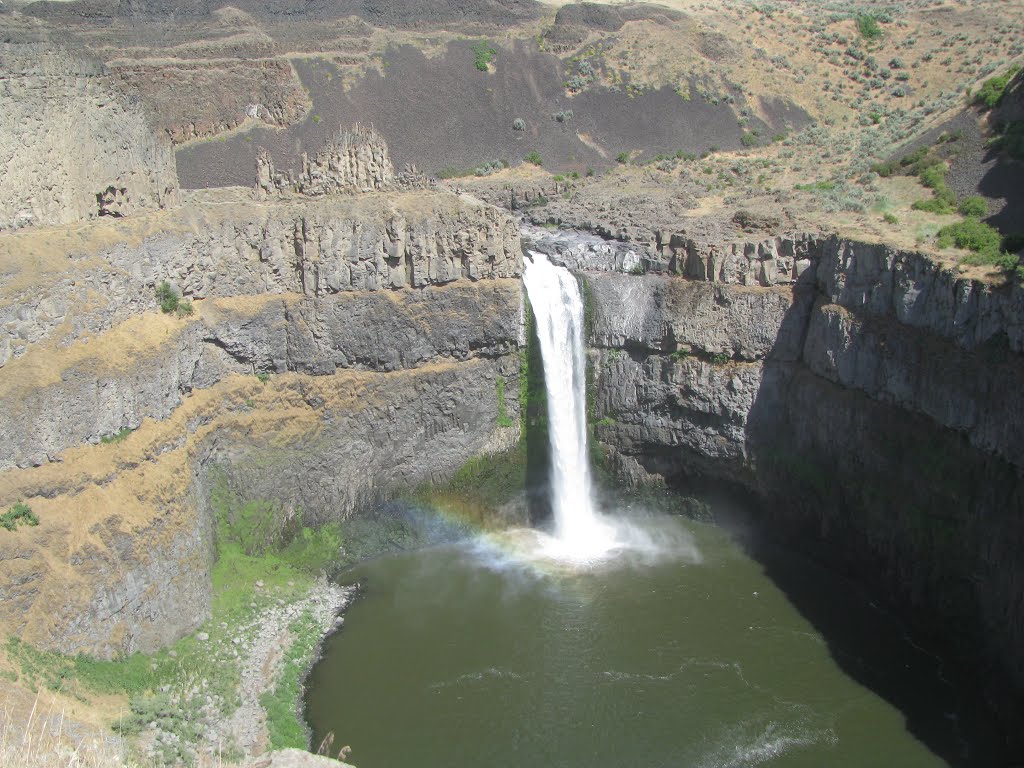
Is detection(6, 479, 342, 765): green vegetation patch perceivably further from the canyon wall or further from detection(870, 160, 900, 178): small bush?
detection(870, 160, 900, 178): small bush

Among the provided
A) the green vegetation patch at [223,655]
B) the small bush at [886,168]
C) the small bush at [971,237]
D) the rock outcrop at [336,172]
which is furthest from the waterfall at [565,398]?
the small bush at [886,168]

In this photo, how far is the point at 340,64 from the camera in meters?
60.8

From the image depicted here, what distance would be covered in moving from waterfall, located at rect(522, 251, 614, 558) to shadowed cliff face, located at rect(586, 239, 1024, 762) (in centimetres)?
83

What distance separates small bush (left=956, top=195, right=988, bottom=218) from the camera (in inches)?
1335

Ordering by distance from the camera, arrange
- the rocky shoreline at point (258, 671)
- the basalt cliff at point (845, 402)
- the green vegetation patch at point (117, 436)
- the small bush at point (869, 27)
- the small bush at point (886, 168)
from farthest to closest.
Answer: the small bush at point (869, 27) < the small bush at point (886, 168) < the green vegetation patch at point (117, 436) < the basalt cliff at point (845, 402) < the rocky shoreline at point (258, 671)

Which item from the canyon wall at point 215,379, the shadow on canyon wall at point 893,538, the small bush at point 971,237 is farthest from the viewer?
the small bush at point 971,237

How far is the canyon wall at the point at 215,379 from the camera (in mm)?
24875

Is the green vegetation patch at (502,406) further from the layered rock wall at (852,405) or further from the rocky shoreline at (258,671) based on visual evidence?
the rocky shoreline at (258,671)

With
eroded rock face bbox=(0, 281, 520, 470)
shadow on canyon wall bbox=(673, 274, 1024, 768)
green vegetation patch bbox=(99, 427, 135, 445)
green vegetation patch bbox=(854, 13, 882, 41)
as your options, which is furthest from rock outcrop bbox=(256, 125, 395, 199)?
green vegetation patch bbox=(854, 13, 882, 41)

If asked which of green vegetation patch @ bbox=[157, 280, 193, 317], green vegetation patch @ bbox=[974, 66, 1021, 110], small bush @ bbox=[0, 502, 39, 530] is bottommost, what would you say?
small bush @ bbox=[0, 502, 39, 530]

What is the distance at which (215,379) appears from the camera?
102 ft

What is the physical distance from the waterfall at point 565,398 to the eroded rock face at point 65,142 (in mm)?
14163

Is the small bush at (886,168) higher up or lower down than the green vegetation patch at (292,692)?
higher up

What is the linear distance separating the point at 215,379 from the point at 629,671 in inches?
634
